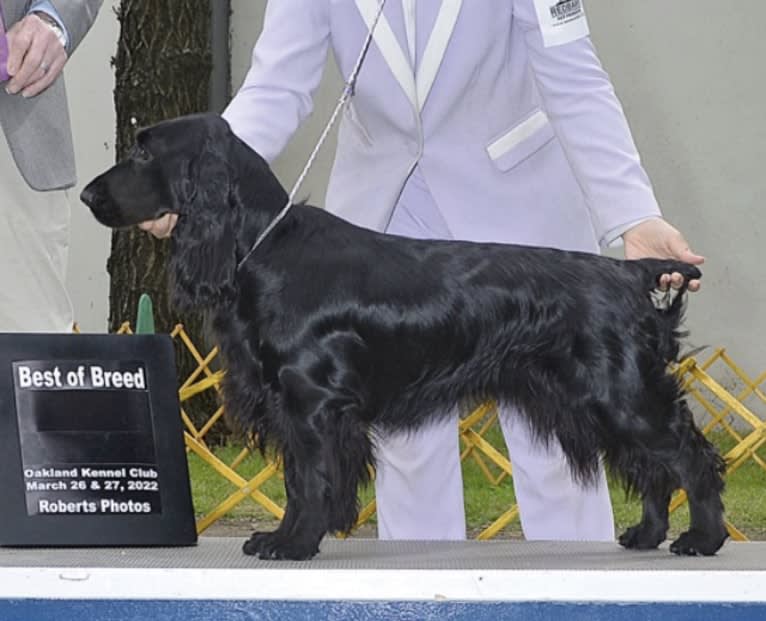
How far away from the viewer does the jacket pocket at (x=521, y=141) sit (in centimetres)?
212

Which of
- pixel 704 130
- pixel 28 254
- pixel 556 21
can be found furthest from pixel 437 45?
pixel 704 130

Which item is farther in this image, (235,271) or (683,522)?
(683,522)

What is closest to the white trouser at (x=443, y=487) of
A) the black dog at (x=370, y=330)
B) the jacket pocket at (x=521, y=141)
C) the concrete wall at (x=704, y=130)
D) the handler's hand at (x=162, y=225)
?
the jacket pocket at (x=521, y=141)

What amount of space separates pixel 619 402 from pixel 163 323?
178 inches

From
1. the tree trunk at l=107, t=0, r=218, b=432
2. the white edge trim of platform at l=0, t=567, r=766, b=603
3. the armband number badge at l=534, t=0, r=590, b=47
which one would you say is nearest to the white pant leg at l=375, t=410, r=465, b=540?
the armband number badge at l=534, t=0, r=590, b=47

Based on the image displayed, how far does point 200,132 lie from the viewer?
1651 mm

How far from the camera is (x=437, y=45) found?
206cm

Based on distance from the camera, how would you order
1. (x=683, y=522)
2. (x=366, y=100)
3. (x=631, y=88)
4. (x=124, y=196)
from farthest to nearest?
(x=631, y=88), (x=683, y=522), (x=366, y=100), (x=124, y=196)

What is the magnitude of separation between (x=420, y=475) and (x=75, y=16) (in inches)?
34.5

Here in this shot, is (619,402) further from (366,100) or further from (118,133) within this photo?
(118,133)

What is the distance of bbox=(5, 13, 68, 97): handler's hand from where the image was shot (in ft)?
6.49

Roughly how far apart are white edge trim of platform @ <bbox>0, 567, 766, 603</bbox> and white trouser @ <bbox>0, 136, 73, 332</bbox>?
66 centimetres

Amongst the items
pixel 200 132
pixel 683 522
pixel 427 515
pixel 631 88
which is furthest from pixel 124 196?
pixel 631 88

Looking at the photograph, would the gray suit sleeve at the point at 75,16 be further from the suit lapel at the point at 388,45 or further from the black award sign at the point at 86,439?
the black award sign at the point at 86,439
